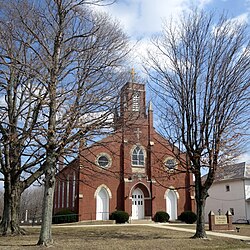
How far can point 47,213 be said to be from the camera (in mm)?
13453

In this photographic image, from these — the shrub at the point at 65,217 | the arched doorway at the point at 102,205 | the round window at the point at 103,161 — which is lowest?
the shrub at the point at 65,217

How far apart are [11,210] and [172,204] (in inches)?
872

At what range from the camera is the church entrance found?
35.5 meters

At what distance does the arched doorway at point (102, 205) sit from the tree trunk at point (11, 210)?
1611 centimetres

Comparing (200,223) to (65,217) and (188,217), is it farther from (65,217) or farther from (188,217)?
(65,217)

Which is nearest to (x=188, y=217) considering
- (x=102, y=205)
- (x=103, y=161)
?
(x=102, y=205)

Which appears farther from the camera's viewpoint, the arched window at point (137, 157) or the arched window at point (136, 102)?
the arched window at point (137, 157)

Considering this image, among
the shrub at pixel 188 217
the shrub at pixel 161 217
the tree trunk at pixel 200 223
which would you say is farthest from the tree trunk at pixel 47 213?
the shrub at pixel 188 217

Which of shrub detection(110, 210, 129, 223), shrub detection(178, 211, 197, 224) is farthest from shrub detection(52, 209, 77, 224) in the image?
shrub detection(178, 211, 197, 224)

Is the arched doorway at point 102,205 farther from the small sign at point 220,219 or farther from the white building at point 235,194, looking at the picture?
the small sign at point 220,219

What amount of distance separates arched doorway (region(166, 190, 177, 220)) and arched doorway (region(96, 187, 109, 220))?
678cm

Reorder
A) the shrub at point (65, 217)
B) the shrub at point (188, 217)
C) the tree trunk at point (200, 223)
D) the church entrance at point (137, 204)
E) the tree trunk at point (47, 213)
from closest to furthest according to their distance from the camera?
the tree trunk at point (47, 213) < the tree trunk at point (200, 223) < the shrub at point (65, 217) < the shrub at point (188, 217) < the church entrance at point (137, 204)

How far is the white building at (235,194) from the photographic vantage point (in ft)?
133

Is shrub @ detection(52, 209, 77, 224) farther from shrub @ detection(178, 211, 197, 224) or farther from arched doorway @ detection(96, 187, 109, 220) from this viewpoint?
shrub @ detection(178, 211, 197, 224)
